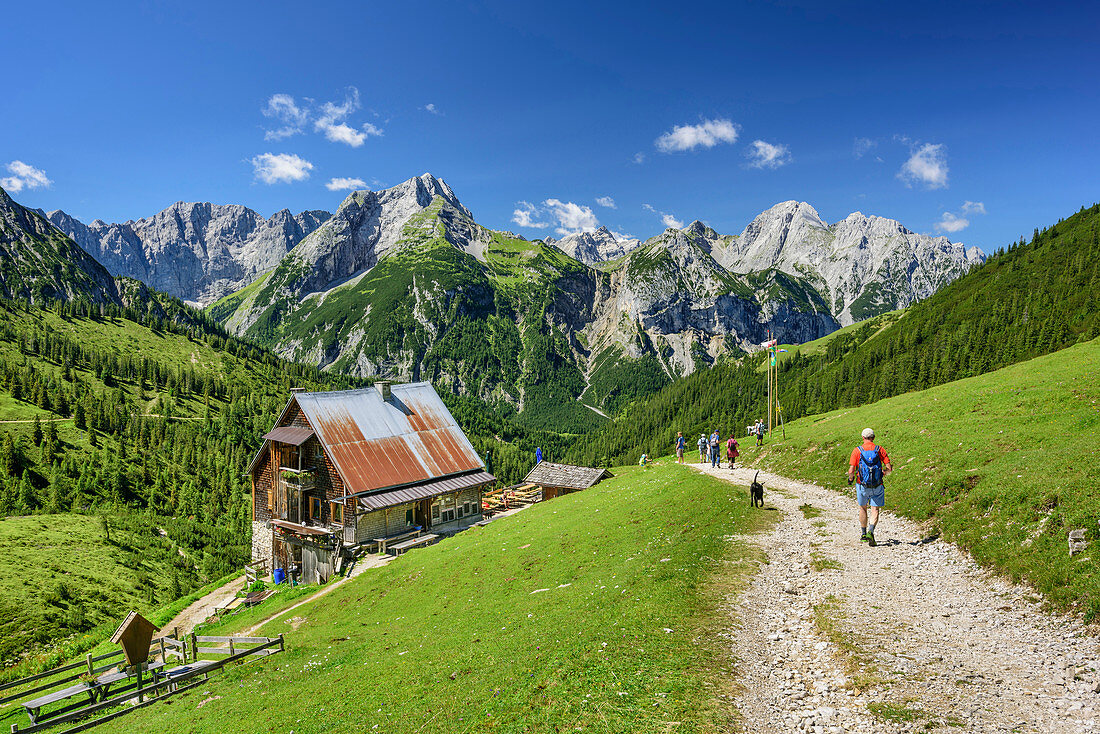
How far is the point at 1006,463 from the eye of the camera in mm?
21297

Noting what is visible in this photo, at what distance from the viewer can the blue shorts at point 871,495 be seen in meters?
19.3

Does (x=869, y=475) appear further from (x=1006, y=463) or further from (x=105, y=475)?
(x=105, y=475)

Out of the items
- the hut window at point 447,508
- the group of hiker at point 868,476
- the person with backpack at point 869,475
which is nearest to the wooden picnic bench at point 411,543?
the hut window at point 447,508

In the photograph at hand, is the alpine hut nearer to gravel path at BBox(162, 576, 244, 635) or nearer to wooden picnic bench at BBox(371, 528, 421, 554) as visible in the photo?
wooden picnic bench at BBox(371, 528, 421, 554)

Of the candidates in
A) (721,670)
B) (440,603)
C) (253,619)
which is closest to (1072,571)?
(721,670)

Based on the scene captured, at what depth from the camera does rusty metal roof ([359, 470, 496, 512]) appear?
46.8 meters

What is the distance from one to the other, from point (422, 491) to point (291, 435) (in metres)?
14.0

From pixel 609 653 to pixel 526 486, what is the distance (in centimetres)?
5328

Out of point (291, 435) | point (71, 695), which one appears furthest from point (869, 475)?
point (291, 435)

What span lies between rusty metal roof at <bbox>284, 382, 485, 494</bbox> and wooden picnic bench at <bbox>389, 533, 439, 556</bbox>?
17.9 feet

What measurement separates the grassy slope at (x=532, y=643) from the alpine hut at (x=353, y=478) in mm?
14980

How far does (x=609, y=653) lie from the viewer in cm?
1283

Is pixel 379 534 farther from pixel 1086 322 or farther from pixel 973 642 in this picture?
pixel 1086 322

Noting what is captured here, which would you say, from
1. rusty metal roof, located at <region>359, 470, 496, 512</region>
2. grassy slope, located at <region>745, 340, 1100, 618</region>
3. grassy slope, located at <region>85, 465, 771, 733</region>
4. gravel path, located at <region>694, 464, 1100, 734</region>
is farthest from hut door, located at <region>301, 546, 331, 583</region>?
gravel path, located at <region>694, 464, 1100, 734</region>
